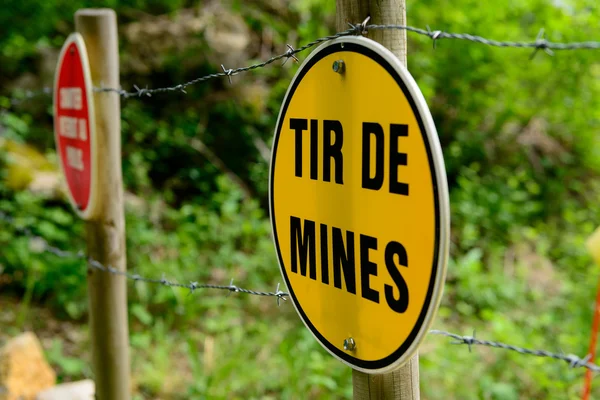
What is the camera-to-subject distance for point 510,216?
5434 millimetres

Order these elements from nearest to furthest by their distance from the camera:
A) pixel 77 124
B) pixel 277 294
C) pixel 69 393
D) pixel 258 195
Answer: pixel 277 294
pixel 77 124
pixel 69 393
pixel 258 195

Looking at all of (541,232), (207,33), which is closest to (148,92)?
(207,33)

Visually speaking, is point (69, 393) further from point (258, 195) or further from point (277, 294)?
point (258, 195)

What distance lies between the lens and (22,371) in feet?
9.24

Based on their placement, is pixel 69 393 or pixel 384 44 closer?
pixel 384 44

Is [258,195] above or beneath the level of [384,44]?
beneath

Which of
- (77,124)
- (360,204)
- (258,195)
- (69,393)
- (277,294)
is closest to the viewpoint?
(360,204)

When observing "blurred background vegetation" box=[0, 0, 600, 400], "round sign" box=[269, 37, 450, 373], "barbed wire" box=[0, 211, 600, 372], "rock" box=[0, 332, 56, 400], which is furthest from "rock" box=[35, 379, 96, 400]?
"round sign" box=[269, 37, 450, 373]

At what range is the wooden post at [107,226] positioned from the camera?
2.02m

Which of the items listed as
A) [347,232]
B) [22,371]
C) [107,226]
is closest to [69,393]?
[22,371]

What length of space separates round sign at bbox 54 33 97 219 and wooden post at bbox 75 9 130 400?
4 centimetres

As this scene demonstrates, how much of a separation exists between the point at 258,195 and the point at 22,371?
2.93 metres

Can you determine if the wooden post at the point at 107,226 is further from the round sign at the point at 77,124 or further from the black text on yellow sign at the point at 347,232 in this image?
the black text on yellow sign at the point at 347,232

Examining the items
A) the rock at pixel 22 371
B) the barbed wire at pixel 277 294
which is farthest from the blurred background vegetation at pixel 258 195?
the barbed wire at pixel 277 294
